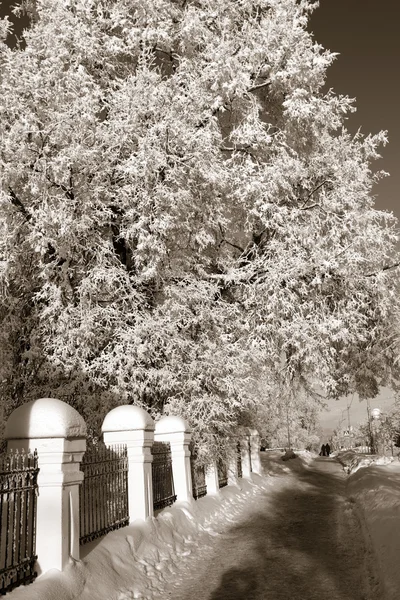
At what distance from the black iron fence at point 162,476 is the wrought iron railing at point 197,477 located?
148 centimetres

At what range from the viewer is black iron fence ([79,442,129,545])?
7.55m

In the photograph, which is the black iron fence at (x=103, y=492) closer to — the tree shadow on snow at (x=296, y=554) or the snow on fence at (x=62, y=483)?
the snow on fence at (x=62, y=483)

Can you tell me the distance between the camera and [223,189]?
597 inches

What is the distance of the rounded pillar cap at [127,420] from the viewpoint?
9133 mm

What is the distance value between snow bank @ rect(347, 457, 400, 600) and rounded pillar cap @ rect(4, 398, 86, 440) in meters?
3.99

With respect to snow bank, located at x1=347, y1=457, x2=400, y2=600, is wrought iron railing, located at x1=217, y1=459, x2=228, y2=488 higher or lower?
higher

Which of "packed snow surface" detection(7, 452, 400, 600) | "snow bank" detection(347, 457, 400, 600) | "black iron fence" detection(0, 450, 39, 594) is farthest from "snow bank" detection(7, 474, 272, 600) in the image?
"snow bank" detection(347, 457, 400, 600)

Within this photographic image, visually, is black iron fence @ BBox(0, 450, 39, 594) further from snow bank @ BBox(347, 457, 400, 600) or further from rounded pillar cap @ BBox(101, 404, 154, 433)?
snow bank @ BBox(347, 457, 400, 600)

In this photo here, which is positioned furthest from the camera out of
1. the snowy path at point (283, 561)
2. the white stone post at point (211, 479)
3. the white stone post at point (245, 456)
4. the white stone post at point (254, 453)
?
the white stone post at point (254, 453)

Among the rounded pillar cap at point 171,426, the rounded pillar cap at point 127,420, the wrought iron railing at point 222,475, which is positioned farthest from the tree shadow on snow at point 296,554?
the rounded pillar cap at point 127,420

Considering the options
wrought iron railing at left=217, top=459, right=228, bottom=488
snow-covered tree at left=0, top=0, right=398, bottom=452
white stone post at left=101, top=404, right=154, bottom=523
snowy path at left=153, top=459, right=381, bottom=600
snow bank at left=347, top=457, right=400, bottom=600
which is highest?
snow-covered tree at left=0, top=0, right=398, bottom=452

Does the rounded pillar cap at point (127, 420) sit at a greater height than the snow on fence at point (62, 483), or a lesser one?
greater

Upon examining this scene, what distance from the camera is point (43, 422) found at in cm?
627

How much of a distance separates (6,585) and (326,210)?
13134mm
